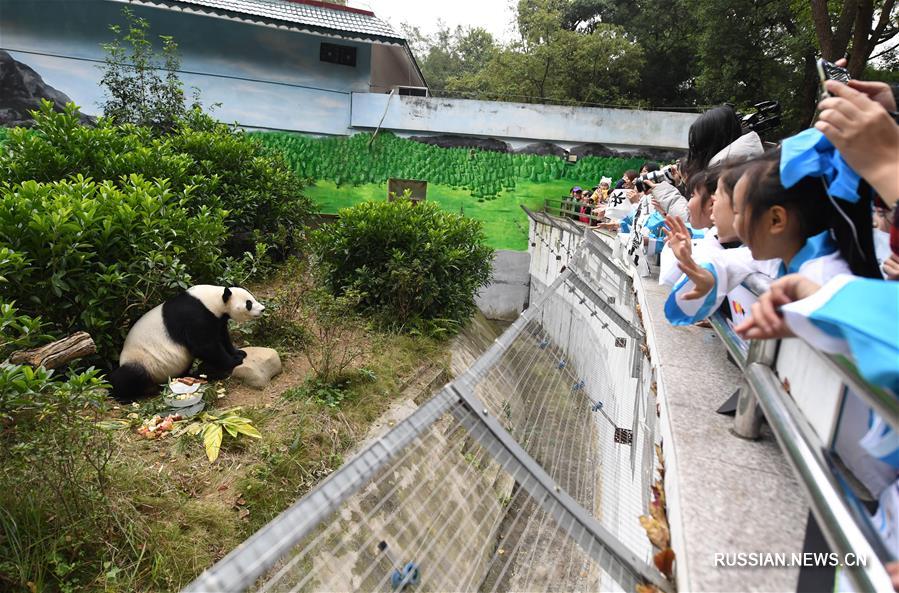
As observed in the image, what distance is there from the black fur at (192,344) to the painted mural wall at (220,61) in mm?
8579

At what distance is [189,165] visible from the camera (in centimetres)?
594

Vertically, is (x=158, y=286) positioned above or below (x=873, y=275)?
below

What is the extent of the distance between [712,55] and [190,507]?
48.8 ft

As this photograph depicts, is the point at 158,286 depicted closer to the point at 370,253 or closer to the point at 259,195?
the point at 370,253

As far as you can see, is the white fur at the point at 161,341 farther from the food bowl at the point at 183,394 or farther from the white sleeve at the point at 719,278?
the white sleeve at the point at 719,278

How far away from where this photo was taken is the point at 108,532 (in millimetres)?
2402

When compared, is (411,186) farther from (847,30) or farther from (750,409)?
(750,409)

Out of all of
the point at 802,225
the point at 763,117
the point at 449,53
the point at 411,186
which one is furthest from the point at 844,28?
the point at 449,53

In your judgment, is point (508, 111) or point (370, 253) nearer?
point (370, 253)

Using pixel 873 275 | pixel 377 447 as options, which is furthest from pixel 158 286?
pixel 873 275

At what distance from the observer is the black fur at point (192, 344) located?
3742 mm

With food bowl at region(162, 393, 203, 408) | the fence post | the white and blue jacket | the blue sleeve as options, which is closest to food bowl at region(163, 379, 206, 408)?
food bowl at region(162, 393, 203, 408)

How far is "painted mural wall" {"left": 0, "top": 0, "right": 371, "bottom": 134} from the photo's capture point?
1032 cm

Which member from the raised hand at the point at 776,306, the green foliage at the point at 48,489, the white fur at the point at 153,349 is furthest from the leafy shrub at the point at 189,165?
the raised hand at the point at 776,306
